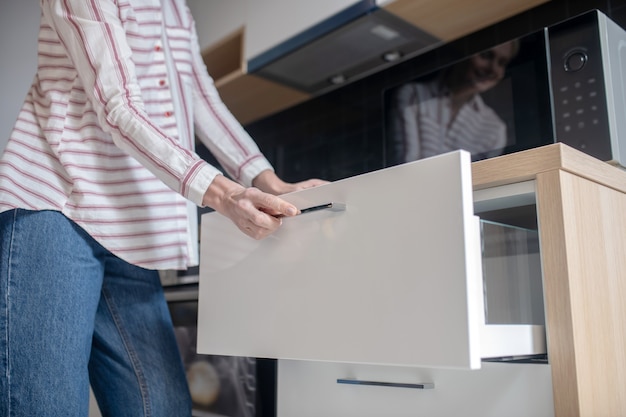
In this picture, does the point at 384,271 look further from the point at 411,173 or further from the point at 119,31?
the point at 119,31

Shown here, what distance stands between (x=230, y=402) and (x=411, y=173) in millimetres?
982

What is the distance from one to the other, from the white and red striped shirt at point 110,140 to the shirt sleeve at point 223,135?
0.38 feet

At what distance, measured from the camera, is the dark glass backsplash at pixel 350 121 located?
5.11 feet

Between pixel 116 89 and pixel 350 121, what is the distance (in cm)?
108

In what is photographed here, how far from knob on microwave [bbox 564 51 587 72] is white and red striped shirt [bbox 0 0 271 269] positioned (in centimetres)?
66

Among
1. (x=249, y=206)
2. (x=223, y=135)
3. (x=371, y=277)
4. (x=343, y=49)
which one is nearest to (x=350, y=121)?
(x=343, y=49)

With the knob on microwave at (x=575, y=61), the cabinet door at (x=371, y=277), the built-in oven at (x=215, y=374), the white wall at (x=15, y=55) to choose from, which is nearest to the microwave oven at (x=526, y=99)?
the knob on microwave at (x=575, y=61)

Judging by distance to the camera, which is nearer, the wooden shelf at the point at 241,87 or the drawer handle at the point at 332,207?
the drawer handle at the point at 332,207

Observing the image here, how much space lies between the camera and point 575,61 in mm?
1104

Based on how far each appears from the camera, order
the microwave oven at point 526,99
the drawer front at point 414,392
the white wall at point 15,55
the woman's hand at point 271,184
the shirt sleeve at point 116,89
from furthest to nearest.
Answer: the white wall at point 15,55
the woman's hand at point 271,184
the microwave oven at point 526,99
the shirt sleeve at point 116,89
the drawer front at point 414,392

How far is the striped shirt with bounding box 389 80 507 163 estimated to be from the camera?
50.4 inches

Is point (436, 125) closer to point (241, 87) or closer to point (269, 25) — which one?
point (269, 25)

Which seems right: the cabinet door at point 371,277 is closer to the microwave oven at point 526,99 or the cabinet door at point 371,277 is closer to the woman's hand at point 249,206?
the woman's hand at point 249,206

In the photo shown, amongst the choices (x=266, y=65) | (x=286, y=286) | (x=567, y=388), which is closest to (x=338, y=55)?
(x=266, y=65)
